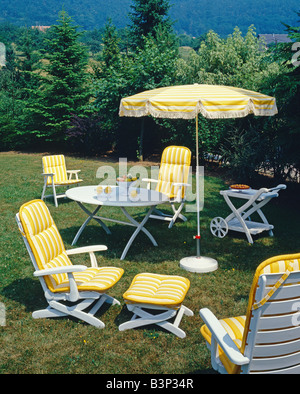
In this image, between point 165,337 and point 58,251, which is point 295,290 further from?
point 58,251

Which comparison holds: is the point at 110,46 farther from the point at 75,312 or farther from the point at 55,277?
the point at 75,312

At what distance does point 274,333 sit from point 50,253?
2.75m

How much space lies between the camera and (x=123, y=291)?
4.88 metres

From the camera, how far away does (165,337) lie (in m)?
3.90

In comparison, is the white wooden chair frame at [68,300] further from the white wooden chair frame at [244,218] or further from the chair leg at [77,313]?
the white wooden chair frame at [244,218]

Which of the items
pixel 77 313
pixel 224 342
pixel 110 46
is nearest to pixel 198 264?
pixel 77 313

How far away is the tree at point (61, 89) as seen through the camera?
18.1 m

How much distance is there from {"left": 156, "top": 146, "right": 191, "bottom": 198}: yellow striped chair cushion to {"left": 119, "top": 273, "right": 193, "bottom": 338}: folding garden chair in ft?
12.1

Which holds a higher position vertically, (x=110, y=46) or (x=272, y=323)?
(x=110, y=46)

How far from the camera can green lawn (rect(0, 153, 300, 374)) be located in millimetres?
3520

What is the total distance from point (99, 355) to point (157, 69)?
1278 cm

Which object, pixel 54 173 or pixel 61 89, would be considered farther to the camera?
pixel 61 89

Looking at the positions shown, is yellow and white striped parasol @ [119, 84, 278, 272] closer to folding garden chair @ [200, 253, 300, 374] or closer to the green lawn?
the green lawn

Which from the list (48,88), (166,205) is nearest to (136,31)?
(48,88)
